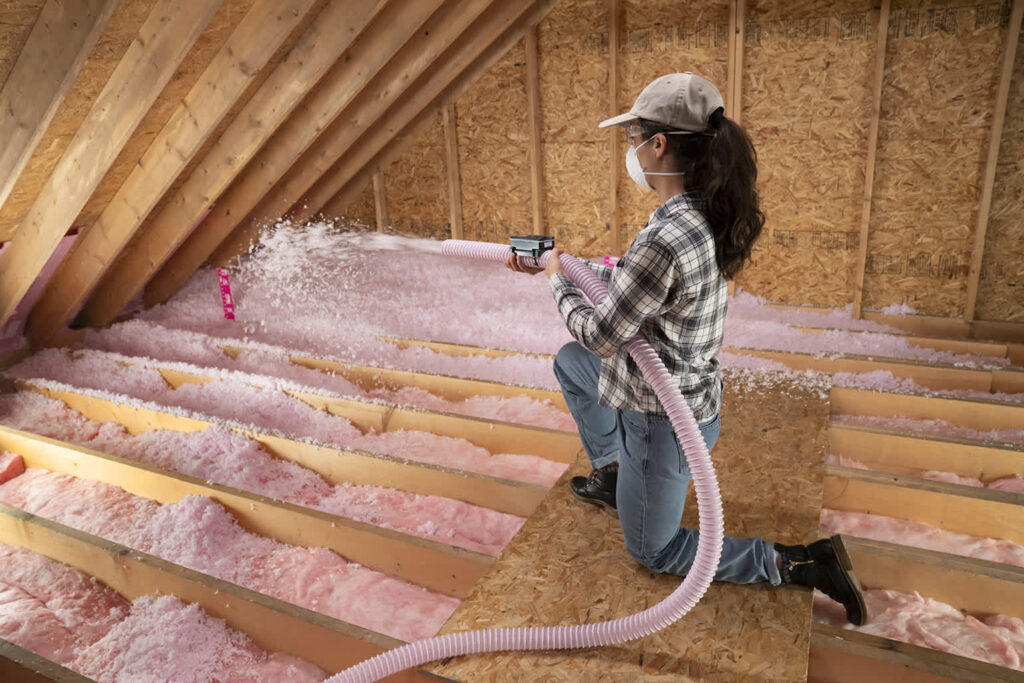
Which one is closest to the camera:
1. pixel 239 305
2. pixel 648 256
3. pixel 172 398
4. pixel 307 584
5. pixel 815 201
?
pixel 648 256

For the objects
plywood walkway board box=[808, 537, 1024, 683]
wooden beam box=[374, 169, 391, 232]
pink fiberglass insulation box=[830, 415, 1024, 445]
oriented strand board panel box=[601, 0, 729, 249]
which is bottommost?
plywood walkway board box=[808, 537, 1024, 683]

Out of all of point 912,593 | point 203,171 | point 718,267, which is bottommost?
point 912,593

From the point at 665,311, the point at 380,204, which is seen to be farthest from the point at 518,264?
the point at 380,204

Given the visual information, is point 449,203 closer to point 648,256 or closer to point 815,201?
point 815,201

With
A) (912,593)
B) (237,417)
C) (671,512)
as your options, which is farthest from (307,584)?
(912,593)

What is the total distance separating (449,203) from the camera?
510cm

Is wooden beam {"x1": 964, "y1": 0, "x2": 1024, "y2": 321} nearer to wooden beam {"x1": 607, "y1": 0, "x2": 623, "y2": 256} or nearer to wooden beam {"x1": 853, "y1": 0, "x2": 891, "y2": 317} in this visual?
wooden beam {"x1": 853, "y1": 0, "x2": 891, "y2": 317}

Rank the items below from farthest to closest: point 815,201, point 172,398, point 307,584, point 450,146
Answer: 1. point 450,146
2. point 815,201
3. point 172,398
4. point 307,584

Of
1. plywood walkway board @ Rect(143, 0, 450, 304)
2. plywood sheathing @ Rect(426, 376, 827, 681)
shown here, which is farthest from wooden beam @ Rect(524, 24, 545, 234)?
plywood sheathing @ Rect(426, 376, 827, 681)

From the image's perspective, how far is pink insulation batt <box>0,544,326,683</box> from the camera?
1.71 metres

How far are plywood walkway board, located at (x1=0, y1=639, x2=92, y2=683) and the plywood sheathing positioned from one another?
837 mm

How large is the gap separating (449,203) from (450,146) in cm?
41

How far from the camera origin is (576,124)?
15.1 feet

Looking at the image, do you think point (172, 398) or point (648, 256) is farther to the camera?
point (172, 398)
